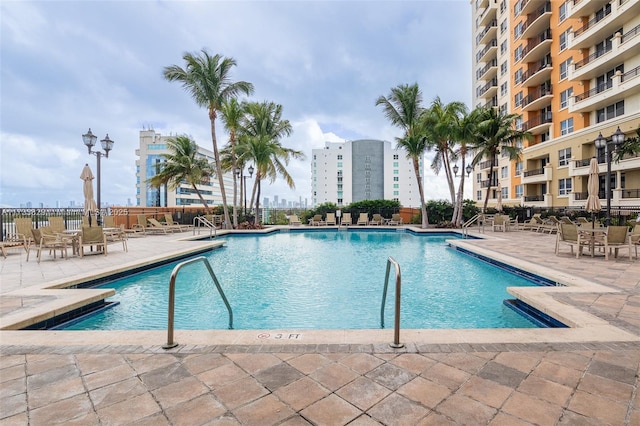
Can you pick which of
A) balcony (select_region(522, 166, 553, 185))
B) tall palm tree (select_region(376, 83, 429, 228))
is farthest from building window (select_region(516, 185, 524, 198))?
tall palm tree (select_region(376, 83, 429, 228))

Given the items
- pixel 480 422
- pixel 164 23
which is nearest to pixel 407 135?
pixel 164 23

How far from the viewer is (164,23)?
13328 mm

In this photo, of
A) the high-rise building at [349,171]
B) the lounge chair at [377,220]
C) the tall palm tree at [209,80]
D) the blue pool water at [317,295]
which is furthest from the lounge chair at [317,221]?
the high-rise building at [349,171]

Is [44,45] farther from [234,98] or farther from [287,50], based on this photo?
[287,50]

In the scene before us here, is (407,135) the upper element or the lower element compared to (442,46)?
lower

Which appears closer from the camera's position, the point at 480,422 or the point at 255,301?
the point at 480,422

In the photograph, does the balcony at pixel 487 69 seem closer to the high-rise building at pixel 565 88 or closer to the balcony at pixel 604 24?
the high-rise building at pixel 565 88

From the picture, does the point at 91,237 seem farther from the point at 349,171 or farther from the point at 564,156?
the point at 349,171

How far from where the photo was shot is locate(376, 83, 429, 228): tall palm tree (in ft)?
62.2

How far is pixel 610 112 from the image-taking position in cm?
2017

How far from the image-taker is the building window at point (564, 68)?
23.2 meters

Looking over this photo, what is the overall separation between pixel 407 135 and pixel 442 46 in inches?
221

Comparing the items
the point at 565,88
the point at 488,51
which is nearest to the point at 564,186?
the point at 565,88

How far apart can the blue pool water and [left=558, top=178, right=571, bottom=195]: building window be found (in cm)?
1937
